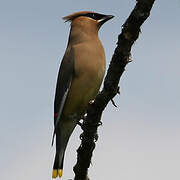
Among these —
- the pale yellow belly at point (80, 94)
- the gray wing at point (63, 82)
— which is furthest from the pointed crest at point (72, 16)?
the pale yellow belly at point (80, 94)

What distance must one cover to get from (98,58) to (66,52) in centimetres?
69

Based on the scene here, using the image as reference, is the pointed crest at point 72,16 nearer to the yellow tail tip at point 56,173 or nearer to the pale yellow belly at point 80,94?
the pale yellow belly at point 80,94

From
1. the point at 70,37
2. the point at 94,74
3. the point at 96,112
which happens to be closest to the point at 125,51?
the point at 96,112

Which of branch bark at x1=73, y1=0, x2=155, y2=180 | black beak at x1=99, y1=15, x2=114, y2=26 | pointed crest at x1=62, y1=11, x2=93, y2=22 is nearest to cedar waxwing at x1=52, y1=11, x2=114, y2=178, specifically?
black beak at x1=99, y1=15, x2=114, y2=26

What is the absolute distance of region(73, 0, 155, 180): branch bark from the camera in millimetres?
4039

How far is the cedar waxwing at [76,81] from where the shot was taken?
6691mm

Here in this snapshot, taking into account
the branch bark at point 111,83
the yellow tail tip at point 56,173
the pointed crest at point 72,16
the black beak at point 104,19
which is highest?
the pointed crest at point 72,16

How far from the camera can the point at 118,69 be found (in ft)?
14.6

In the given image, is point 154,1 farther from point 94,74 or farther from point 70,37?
point 70,37

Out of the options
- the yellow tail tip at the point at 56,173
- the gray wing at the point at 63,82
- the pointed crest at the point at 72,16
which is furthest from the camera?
the pointed crest at the point at 72,16

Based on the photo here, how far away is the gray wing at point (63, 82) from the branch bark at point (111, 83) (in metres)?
1.53

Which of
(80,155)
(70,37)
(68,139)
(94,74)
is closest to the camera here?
(80,155)

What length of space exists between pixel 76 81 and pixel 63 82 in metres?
0.27

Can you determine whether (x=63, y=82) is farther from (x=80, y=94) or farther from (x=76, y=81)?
(x=80, y=94)
